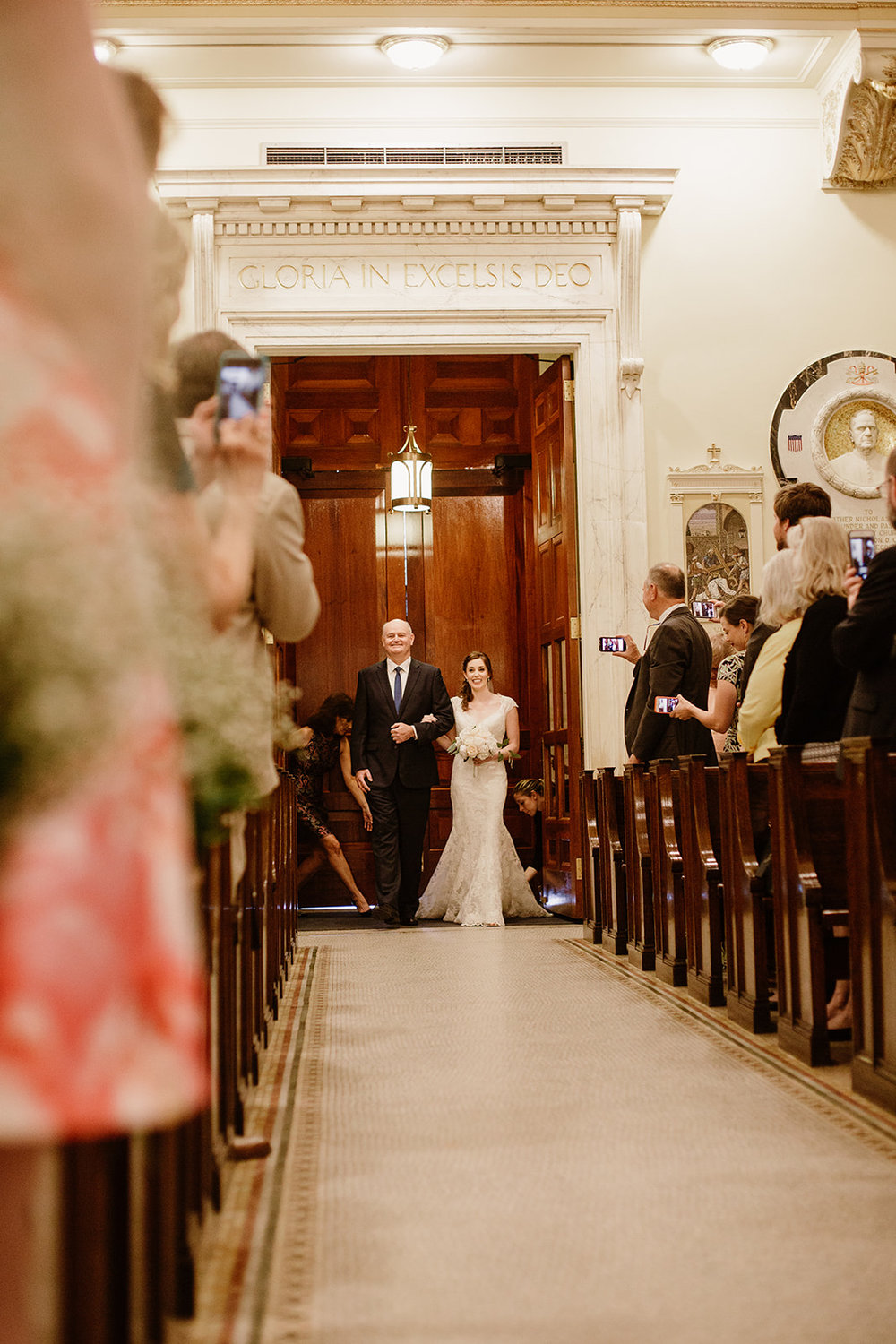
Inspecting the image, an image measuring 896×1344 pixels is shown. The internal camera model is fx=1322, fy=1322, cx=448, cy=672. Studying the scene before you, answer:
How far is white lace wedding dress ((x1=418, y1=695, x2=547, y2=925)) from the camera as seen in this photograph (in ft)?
27.6

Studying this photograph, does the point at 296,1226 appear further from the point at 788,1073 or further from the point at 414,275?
the point at 414,275

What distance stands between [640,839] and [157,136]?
14.6 feet

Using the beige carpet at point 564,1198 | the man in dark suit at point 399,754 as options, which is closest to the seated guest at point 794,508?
the beige carpet at point 564,1198

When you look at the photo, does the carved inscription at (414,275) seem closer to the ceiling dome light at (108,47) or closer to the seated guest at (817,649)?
the ceiling dome light at (108,47)

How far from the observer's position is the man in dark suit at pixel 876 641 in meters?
3.35

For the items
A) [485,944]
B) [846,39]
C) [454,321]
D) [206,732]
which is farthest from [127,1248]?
[846,39]

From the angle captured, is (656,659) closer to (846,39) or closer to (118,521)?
(846,39)

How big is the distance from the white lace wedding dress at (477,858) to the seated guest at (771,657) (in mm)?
3958

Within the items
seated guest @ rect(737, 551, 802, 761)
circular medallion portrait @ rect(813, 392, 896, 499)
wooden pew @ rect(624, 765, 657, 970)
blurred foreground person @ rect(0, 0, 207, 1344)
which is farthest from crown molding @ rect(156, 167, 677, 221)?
blurred foreground person @ rect(0, 0, 207, 1344)

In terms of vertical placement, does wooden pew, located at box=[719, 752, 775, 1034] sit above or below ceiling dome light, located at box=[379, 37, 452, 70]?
below

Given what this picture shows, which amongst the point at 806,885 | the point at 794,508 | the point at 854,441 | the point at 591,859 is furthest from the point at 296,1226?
the point at 854,441

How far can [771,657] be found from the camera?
4.42 meters

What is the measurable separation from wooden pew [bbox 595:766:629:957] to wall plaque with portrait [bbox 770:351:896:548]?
2403 millimetres

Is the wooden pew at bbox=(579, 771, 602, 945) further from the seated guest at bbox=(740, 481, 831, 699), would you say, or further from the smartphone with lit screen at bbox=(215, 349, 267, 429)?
the smartphone with lit screen at bbox=(215, 349, 267, 429)
